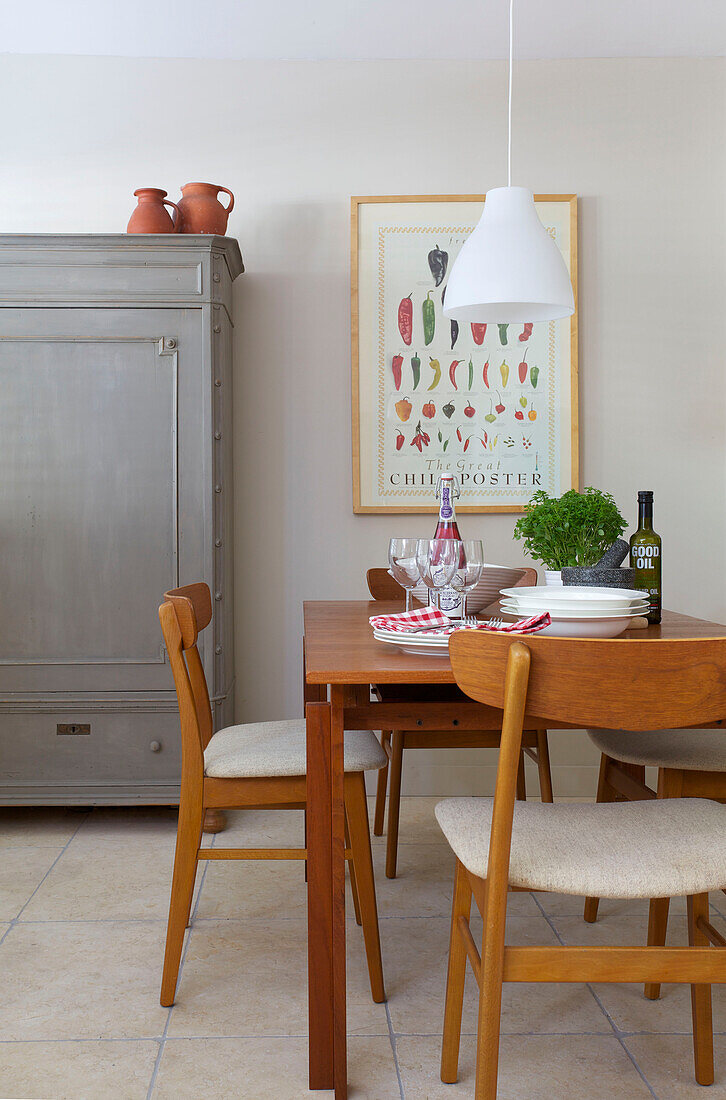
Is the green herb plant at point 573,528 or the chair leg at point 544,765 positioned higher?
the green herb plant at point 573,528

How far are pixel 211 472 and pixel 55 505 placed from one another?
503 millimetres

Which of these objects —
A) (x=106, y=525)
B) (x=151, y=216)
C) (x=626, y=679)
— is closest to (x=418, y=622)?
(x=626, y=679)

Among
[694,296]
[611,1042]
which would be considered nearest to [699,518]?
[694,296]

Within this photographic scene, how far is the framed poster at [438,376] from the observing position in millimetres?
3258

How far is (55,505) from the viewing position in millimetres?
2854

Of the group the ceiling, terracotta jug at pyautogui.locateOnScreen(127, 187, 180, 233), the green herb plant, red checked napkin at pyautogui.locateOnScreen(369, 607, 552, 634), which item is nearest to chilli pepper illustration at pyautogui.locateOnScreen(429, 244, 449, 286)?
the ceiling

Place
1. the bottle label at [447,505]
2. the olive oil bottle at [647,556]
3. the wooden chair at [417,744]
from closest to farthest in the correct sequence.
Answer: the bottle label at [447,505], the olive oil bottle at [647,556], the wooden chair at [417,744]

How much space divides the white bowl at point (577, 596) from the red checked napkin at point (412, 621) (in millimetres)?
155

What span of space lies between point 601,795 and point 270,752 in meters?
0.84

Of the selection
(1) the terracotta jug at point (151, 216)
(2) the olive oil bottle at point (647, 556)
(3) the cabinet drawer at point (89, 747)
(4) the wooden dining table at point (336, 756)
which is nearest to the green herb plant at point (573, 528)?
(2) the olive oil bottle at point (647, 556)

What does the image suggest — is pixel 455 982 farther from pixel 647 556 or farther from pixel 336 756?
pixel 647 556

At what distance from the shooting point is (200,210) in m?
2.96

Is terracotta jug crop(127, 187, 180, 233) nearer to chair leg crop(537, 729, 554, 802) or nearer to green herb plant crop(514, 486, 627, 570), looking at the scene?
green herb plant crop(514, 486, 627, 570)

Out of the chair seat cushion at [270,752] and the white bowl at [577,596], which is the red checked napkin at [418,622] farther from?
the chair seat cushion at [270,752]
